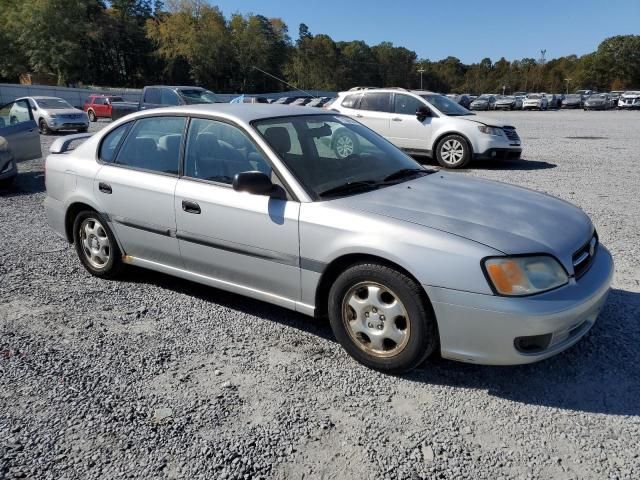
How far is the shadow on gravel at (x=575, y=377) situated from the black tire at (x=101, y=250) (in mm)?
2770

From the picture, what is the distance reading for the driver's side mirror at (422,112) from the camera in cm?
1103

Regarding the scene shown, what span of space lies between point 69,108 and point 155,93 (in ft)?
14.5

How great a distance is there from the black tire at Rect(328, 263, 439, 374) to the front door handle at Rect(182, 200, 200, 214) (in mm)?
1190

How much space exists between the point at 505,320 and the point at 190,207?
2251mm

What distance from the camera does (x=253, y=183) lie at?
10.8ft

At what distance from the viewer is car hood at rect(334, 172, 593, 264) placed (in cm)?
289

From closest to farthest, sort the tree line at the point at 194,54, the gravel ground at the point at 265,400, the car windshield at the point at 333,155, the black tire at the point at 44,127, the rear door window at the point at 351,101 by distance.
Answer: the gravel ground at the point at 265,400 < the car windshield at the point at 333,155 < the rear door window at the point at 351,101 < the black tire at the point at 44,127 < the tree line at the point at 194,54

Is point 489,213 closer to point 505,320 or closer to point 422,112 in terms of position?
point 505,320

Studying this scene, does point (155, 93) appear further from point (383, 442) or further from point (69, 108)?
point (383, 442)

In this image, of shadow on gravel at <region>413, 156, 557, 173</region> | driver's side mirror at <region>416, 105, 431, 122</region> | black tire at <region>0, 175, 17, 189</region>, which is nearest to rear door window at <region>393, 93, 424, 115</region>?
driver's side mirror at <region>416, 105, 431, 122</region>

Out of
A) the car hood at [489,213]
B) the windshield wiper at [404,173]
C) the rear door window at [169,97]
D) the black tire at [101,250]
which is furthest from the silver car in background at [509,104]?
the black tire at [101,250]

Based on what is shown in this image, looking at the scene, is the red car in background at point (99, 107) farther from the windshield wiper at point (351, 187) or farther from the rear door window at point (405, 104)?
the windshield wiper at point (351, 187)

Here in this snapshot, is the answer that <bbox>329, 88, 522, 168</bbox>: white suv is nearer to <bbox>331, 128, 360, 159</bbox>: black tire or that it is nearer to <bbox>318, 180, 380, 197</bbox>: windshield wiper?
<bbox>331, 128, 360, 159</bbox>: black tire

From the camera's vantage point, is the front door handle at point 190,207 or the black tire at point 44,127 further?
the black tire at point 44,127
